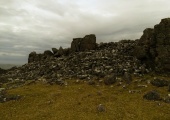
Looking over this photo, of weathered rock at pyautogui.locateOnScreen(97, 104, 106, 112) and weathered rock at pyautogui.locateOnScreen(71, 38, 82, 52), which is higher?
weathered rock at pyautogui.locateOnScreen(71, 38, 82, 52)

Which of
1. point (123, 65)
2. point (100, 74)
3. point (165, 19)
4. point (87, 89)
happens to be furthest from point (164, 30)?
point (87, 89)

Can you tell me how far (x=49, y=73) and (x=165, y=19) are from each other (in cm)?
2823

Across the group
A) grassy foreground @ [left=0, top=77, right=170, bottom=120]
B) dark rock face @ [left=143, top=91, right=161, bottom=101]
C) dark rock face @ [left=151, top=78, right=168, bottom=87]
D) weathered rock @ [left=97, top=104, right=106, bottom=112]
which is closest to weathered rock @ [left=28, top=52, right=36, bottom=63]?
grassy foreground @ [left=0, top=77, right=170, bottom=120]

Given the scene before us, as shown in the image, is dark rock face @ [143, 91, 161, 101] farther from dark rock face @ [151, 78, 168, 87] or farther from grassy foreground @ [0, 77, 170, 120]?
dark rock face @ [151, 78, 168, 87]

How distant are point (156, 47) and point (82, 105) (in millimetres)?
24183

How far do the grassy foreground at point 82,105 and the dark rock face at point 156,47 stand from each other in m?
8.96

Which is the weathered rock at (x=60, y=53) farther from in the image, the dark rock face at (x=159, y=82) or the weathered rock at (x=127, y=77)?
the dark rock face at (x=159, y=82)

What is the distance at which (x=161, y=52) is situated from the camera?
47219 mm

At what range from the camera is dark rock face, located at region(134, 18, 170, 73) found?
46.3m

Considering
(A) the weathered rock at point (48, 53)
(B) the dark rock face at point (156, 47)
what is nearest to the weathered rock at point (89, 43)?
(A) the weathered rock at point (48, 53)

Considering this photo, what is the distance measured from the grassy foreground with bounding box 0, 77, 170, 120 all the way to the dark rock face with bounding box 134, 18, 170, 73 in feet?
29.4

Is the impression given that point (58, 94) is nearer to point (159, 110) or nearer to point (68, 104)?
point (68, 104)

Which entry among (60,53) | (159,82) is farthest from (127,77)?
(60,53)

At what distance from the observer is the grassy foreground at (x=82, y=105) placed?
28.5m
